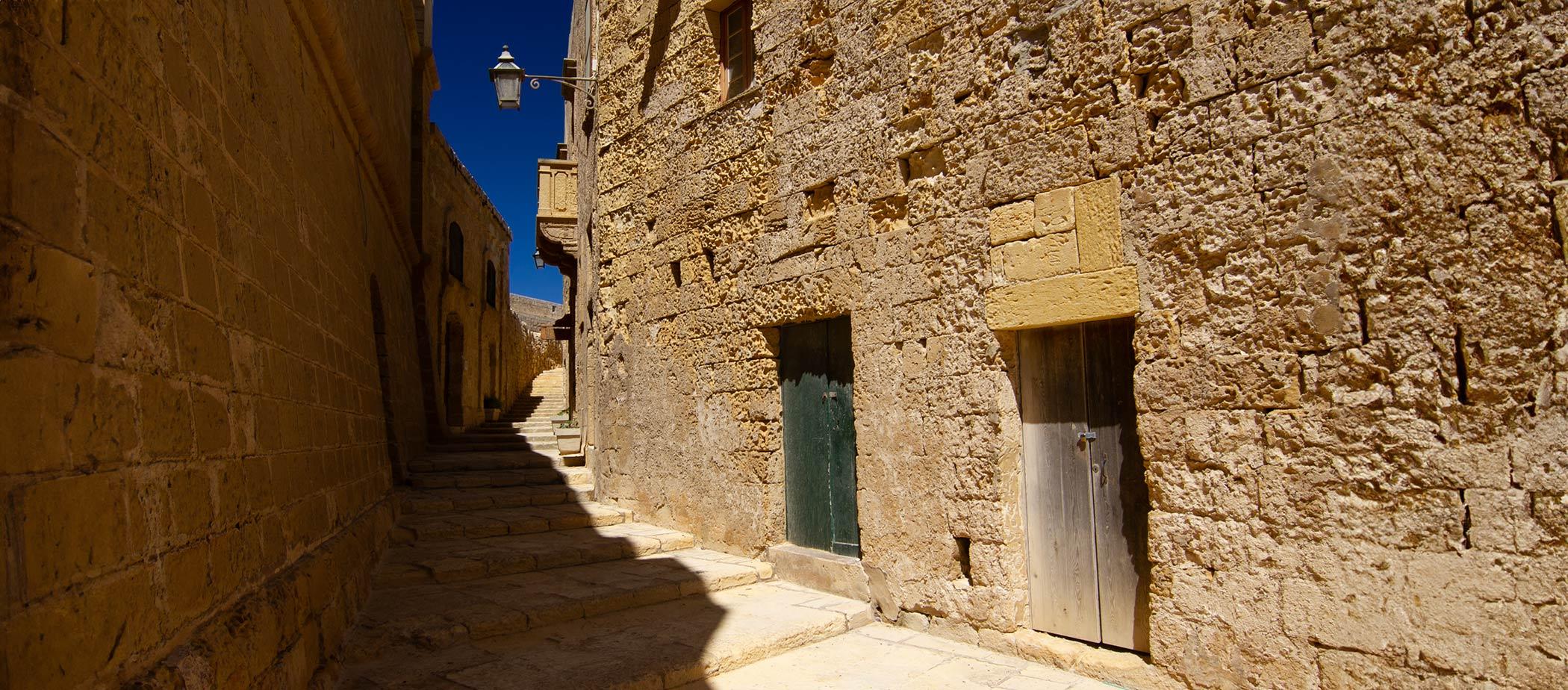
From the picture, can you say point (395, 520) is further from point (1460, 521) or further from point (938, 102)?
point (1460, 521)

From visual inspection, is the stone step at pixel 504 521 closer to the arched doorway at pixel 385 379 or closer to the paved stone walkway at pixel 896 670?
the arched doorway at pixel 385 379

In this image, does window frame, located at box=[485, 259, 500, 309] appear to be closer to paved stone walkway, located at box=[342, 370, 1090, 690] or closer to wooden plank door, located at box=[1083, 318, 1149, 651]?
paved stone walkway, located at box=[342, 370, 1090, 690]

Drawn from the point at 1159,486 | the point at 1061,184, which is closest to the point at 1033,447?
the point at 1159,486

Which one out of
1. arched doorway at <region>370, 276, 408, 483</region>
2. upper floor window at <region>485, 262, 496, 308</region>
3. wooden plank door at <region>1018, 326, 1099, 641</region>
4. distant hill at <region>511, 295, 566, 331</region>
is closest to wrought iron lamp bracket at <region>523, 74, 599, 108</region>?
arched doorway at <region>370, 276, 408, 483</region>

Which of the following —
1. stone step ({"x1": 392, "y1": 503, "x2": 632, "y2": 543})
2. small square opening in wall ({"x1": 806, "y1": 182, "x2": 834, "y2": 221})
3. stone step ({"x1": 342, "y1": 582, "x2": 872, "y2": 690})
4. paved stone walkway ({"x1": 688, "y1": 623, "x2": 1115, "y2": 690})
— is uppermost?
small square opening in wall ({"x1": 806, "y1": 182, "x2": 834, "y2": 221})

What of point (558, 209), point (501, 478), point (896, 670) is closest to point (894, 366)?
point (896, 670)

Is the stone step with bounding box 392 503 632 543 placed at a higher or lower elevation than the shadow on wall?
higher

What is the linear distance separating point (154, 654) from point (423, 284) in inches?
414

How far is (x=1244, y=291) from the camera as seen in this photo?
3.69m

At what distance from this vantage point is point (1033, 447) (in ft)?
14.9

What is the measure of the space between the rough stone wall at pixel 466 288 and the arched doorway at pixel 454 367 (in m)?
0.02

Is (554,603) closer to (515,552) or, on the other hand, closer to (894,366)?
(515,552)

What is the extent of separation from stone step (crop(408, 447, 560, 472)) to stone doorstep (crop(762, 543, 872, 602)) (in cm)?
376

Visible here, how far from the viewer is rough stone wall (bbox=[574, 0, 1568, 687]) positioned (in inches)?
121
